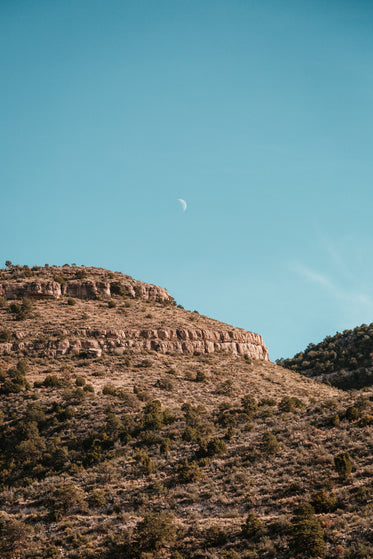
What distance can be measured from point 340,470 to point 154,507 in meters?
12.2

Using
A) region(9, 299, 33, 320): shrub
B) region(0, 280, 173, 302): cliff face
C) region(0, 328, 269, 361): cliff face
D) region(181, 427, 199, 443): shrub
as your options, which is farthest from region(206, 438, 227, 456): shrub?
region(0, 280, 173, 302): cliff face

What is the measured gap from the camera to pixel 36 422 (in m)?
41.2

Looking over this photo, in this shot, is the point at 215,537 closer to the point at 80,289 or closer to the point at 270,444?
the point at 270,444

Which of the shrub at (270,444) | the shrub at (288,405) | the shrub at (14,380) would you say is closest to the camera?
the shrub at (270,444)

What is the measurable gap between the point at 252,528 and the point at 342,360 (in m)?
87.9

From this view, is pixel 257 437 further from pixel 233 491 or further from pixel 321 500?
pixel 321 500

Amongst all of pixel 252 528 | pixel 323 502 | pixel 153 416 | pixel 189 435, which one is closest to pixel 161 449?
pixel 189 435

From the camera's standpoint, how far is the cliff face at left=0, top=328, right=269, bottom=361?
195 feet

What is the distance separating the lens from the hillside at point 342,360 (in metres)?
91.2

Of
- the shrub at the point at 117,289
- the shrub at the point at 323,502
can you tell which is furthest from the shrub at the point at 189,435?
the shrub at the point at 117,289

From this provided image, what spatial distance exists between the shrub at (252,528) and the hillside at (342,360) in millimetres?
71193

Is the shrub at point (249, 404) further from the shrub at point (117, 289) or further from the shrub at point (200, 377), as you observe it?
the shrub at point (117, 289)

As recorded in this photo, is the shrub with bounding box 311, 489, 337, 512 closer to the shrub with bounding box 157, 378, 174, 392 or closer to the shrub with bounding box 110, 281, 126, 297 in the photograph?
the shrub with bounding box 157, 378, 174, 392

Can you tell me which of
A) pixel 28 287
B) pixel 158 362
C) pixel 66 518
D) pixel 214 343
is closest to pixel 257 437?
pixel 66 518
